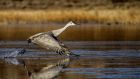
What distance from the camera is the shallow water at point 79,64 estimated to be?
56.2 ft

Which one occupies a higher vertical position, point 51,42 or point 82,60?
point 51,42

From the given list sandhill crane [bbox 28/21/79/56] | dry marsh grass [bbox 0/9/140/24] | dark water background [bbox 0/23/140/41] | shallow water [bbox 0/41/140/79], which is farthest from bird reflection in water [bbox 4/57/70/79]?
dry marsh grass [bbox 0/9/140/24]

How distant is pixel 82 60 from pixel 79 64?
42.7 inches

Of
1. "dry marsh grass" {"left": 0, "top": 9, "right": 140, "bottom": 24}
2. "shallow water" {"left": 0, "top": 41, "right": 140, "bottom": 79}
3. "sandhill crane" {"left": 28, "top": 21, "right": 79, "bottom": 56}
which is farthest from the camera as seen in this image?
"dry marsh grass" {"left": 0, "top": 9, "right": 140, "bottom": 24}

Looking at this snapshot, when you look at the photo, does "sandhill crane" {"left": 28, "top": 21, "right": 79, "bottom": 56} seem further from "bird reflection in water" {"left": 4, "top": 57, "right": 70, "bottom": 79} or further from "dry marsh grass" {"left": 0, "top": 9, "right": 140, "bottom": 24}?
"dry marsh grass" {"left": 0, "top": 9, "right": 140, "bottom": 24}

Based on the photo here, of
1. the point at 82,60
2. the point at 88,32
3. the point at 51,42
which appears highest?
the point at 51,42

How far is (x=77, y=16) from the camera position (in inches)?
1657

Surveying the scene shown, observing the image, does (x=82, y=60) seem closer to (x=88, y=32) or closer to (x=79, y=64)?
(x=79, y=64)

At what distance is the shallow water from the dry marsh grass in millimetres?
15021

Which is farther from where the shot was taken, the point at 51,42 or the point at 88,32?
the point at 88,32

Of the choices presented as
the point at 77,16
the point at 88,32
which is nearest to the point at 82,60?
the point at 88,32

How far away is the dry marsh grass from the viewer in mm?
41094

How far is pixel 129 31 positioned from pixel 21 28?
22.2 ft

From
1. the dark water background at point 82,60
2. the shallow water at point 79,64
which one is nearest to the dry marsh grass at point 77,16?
the dark water background at point 82,60
